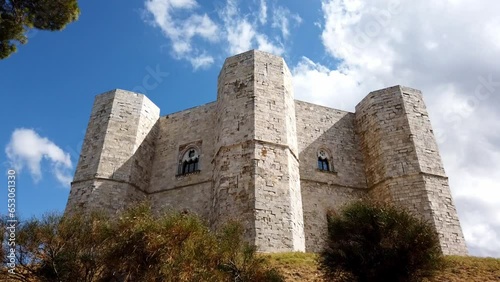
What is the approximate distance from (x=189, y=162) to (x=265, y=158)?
14.7 feet

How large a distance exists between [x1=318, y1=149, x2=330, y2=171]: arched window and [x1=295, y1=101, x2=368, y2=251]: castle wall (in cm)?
16

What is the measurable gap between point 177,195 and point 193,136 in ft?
8.80

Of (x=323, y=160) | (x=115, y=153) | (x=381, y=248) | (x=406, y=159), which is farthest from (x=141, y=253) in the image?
(x=406, y=159)

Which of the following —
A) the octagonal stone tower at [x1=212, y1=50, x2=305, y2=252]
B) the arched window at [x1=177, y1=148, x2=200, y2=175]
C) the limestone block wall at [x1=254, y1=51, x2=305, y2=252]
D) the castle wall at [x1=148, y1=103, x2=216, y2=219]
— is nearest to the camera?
the limestone block wall at [x1=254, y1=51, x2=305, y2=252]

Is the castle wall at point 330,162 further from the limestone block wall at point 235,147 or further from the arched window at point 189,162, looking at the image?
the arched window at point 189,162

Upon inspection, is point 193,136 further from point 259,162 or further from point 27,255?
point 27,255

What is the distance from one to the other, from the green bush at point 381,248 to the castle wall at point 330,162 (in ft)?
18.5

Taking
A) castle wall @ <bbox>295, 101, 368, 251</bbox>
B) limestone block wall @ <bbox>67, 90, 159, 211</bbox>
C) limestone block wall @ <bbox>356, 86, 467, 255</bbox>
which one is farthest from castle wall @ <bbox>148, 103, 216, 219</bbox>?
limestone block wall @ <bbox>356, 86, 467, 255</bbox>

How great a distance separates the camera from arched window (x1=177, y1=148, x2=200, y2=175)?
1600 centimetres

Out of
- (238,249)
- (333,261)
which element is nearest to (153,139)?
(238,249)

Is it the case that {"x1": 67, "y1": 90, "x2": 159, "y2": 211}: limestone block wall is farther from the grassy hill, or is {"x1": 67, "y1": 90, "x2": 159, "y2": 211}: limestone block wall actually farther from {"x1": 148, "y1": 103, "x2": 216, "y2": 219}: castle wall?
the grassy hill

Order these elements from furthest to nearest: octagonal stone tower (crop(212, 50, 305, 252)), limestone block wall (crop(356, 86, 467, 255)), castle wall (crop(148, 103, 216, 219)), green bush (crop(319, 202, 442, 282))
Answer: castle wall (crop(148, 103, 216, 219)) → limestone block wall (crop(356, 86, 467, 255)) → octagonal stone tower (crop(212, 50, 305, 252)) → green bush (crop(319, 202, 442, 282))

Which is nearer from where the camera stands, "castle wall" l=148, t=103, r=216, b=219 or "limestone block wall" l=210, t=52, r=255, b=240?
"limestone block wall" l=210, t=52, r=255, b=240

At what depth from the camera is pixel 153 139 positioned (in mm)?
17359
